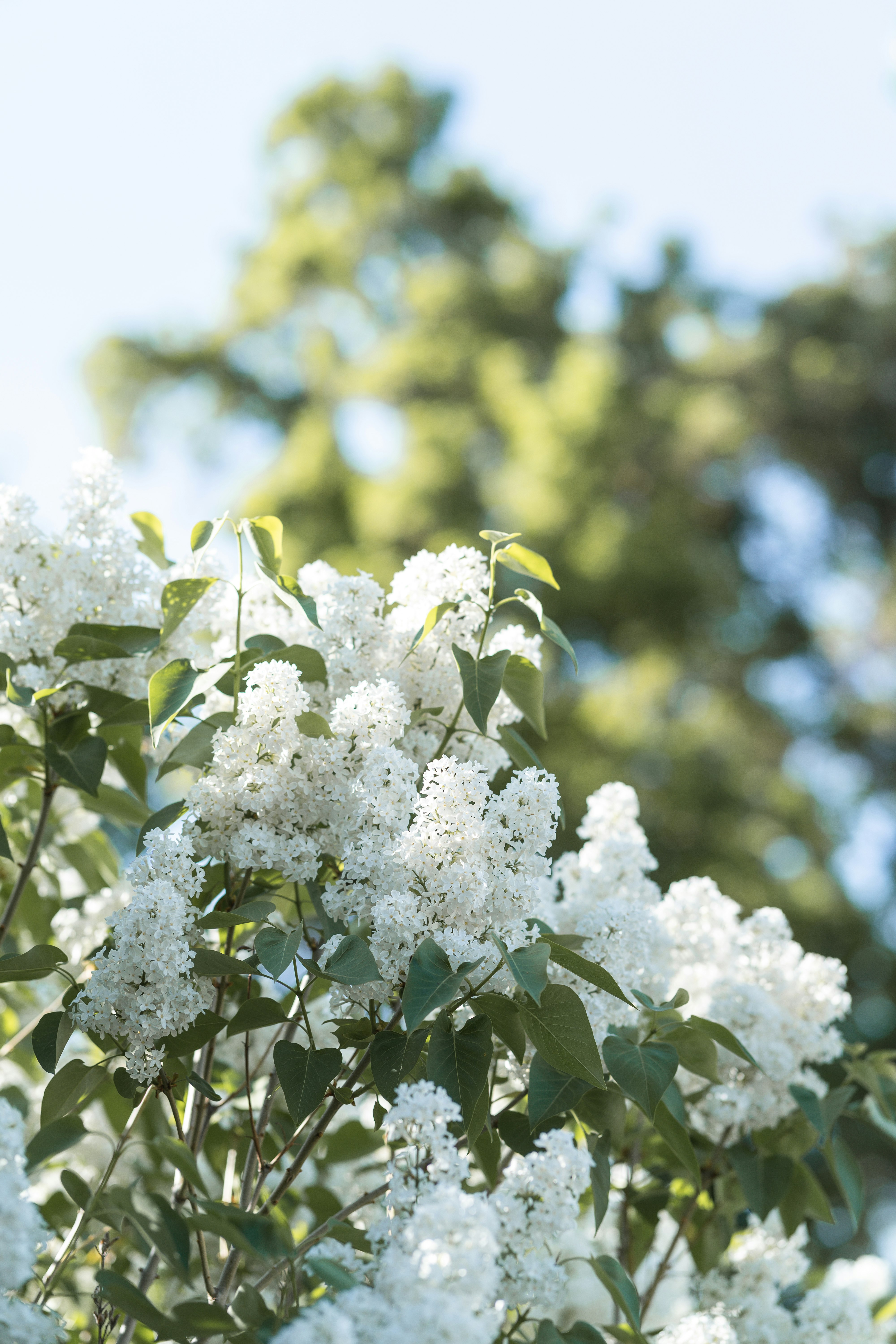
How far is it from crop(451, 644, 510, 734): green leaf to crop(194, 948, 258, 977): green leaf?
33 cm

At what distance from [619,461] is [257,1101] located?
10758mm

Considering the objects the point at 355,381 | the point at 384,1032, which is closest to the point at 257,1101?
the point at 384,1032

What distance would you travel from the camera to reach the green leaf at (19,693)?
1296 millimetres

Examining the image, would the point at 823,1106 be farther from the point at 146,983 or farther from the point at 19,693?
the point at 19,693

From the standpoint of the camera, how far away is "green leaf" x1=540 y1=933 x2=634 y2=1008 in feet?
3.35

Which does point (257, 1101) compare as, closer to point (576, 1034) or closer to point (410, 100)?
point (576, 1034)

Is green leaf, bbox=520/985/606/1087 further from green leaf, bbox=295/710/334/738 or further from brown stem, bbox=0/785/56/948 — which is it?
brown stem, bbox=0/785/56/948

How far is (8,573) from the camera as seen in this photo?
140 cm

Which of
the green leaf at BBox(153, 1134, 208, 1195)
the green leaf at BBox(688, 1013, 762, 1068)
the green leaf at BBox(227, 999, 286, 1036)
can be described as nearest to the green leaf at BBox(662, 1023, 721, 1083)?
the green leaf at BBox(688, 1013, 762, 1068)

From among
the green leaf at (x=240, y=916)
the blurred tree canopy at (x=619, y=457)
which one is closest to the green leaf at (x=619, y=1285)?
the green leaf at (x=240, y=916)

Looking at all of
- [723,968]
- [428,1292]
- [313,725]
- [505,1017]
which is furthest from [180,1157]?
[723,968]

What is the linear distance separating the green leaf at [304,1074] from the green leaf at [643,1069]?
274 mm

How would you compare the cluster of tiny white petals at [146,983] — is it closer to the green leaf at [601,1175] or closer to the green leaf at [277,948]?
the green leaf at [277,948]

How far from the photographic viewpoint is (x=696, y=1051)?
1.20 metres
